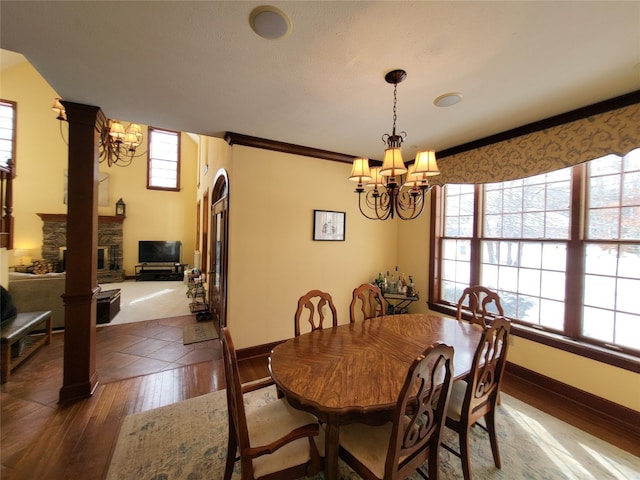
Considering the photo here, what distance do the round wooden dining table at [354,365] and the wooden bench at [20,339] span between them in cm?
290

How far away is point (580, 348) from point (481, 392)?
1.53 metres

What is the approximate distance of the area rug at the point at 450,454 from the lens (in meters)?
1.64

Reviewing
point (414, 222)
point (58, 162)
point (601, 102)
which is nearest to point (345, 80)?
point (601, 102)

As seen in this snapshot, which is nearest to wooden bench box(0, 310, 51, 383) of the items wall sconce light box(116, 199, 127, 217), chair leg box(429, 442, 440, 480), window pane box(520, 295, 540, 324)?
chair leg box(429, 442, 440, 480)

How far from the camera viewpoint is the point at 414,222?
4004 mm

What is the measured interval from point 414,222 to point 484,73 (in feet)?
7.97

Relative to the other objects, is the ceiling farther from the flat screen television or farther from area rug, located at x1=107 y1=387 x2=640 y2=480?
the flat screen television

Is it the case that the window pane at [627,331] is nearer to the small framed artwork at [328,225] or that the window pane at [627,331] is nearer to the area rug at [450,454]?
the area rug at [450,454]

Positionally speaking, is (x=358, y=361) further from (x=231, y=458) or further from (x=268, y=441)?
(x=231, y=458)

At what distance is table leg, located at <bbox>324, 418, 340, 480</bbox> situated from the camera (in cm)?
121

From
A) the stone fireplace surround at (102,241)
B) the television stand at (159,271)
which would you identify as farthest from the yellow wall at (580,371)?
the stone fireplace surround at (102,241)

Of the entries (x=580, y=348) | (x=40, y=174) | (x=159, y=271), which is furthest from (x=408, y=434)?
(x=40, y=174)

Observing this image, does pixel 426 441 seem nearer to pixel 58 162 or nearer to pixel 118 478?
pixel 118 478

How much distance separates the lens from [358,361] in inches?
62.0
